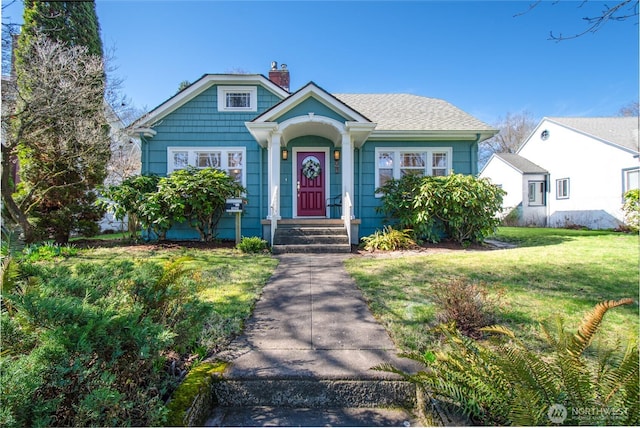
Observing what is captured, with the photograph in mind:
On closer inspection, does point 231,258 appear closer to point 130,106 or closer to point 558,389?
point 558,389

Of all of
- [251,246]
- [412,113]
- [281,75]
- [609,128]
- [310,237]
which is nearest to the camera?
[251,246]

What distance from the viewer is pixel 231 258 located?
6742mm

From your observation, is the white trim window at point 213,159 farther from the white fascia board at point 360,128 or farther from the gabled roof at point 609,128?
the gabled roof at point 609,128

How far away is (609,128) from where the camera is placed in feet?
52.6

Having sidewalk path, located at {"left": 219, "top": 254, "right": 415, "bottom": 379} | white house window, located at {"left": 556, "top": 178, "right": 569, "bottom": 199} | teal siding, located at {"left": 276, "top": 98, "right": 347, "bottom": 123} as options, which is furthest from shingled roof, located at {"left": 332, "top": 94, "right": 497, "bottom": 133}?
white house window, located at {"left": 556, "top": 178, "right": 569, "bottom": 199}

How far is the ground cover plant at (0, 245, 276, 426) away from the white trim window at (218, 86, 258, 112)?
8487 millimetres

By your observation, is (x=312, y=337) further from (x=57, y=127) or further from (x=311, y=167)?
(x=57, y=127)

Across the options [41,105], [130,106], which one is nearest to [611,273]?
[41,105]

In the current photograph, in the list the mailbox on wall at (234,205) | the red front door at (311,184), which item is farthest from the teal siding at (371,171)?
the mailbox on wall at (234,205)

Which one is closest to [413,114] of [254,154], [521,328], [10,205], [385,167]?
[385,167]

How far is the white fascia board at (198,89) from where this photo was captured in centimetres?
948

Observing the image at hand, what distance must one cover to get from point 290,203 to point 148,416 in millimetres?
8360

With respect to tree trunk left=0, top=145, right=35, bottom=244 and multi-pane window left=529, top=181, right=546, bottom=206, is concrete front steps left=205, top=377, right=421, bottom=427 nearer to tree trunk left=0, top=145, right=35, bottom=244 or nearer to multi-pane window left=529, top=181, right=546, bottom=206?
tree trunk left=0, top=145, right=35, bottom=244

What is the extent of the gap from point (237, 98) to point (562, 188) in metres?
18.4
